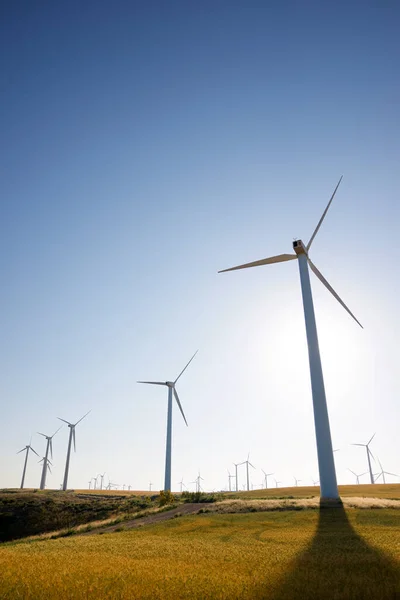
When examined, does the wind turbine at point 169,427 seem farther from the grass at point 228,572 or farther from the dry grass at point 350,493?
the grass at point 228,572

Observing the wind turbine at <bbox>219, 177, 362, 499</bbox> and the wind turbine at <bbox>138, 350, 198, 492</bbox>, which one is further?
the wind turbine at <bbox>138, 350, 198, 492</bbox>

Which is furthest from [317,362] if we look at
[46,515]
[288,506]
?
[46,515]

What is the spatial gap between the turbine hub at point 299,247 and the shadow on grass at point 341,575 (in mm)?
44910

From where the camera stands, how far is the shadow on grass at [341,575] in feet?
31.7

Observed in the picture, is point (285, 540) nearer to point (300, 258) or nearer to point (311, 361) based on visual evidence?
point (311, 361)

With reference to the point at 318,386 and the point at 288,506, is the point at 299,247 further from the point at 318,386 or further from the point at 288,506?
the point at 288,506

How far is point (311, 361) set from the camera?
50344 millimetres

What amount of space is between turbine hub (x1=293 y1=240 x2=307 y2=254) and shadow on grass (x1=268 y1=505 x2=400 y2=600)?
44910 mm

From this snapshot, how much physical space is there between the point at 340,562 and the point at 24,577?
1071cm

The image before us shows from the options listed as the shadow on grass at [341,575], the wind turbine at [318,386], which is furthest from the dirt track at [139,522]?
the shadow on grass at [341,575]

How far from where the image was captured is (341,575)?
38.4ft

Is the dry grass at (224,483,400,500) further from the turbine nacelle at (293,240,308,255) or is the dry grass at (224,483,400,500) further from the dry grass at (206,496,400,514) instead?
the turbine nacelle at (293,240,308,255)

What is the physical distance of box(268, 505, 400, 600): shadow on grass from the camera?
968cm

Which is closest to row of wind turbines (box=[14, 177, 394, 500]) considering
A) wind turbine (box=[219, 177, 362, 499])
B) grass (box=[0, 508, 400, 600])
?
wind turbine (box=[219, 177, 362, 499])
